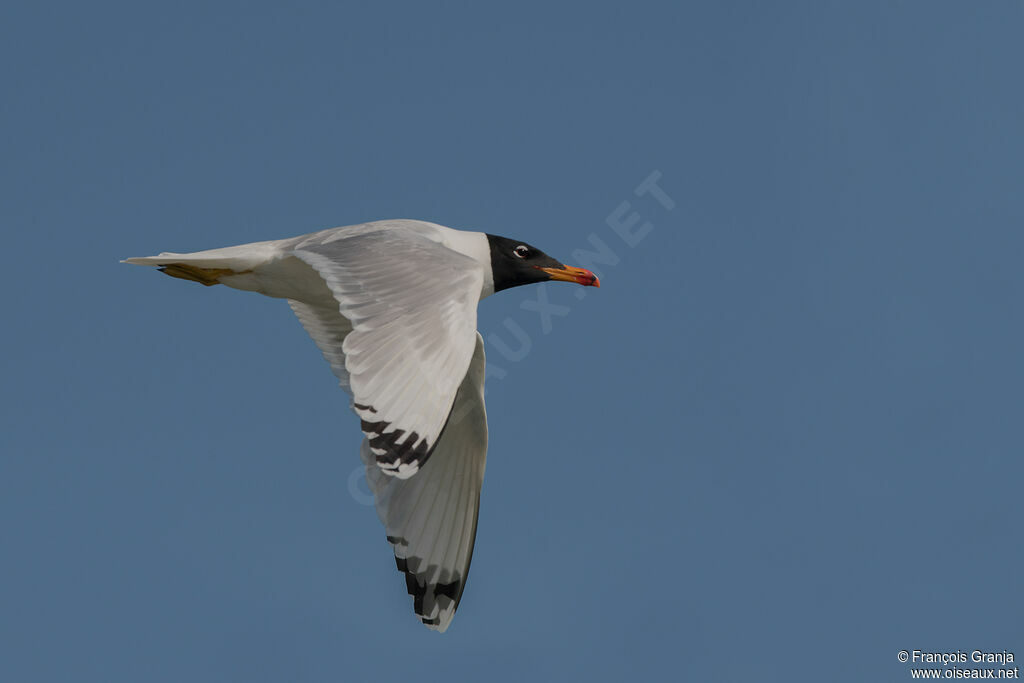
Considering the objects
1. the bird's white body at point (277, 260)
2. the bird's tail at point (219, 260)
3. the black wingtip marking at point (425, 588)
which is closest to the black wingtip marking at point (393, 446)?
the bird's white body at point (277, 260)

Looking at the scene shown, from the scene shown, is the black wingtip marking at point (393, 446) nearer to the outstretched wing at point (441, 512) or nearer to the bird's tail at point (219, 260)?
the bird's tail at point (219, 260)

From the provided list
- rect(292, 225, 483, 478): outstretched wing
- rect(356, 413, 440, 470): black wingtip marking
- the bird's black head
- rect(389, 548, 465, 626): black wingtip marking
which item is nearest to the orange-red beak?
the bird's black head

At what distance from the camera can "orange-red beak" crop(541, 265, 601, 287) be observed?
25.3 feet

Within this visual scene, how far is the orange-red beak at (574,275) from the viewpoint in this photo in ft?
25.3

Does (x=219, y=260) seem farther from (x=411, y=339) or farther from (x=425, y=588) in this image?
(x=425, y=588)

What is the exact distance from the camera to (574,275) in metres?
7.77

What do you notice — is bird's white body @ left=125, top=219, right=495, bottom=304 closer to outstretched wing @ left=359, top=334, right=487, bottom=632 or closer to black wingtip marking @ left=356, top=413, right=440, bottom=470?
outstretched wing @ left=359, top=334, right=487, bottom=632

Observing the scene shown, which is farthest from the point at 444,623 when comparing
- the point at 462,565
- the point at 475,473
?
the point at 475,473

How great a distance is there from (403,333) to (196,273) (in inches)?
93.7

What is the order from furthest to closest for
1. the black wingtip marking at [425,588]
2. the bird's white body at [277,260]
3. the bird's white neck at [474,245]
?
the black wingtip marking at [425,588]
the bird's white neck at [474,245]
the bird's white body at [277,260]

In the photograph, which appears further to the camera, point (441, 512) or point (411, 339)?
point (441, 512)

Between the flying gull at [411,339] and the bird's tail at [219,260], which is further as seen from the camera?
the bird's tail at [219,260]

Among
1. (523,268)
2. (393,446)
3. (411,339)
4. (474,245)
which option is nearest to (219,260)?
(474,245)

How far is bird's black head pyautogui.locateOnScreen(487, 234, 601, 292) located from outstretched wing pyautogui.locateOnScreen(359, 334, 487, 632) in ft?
2.58
